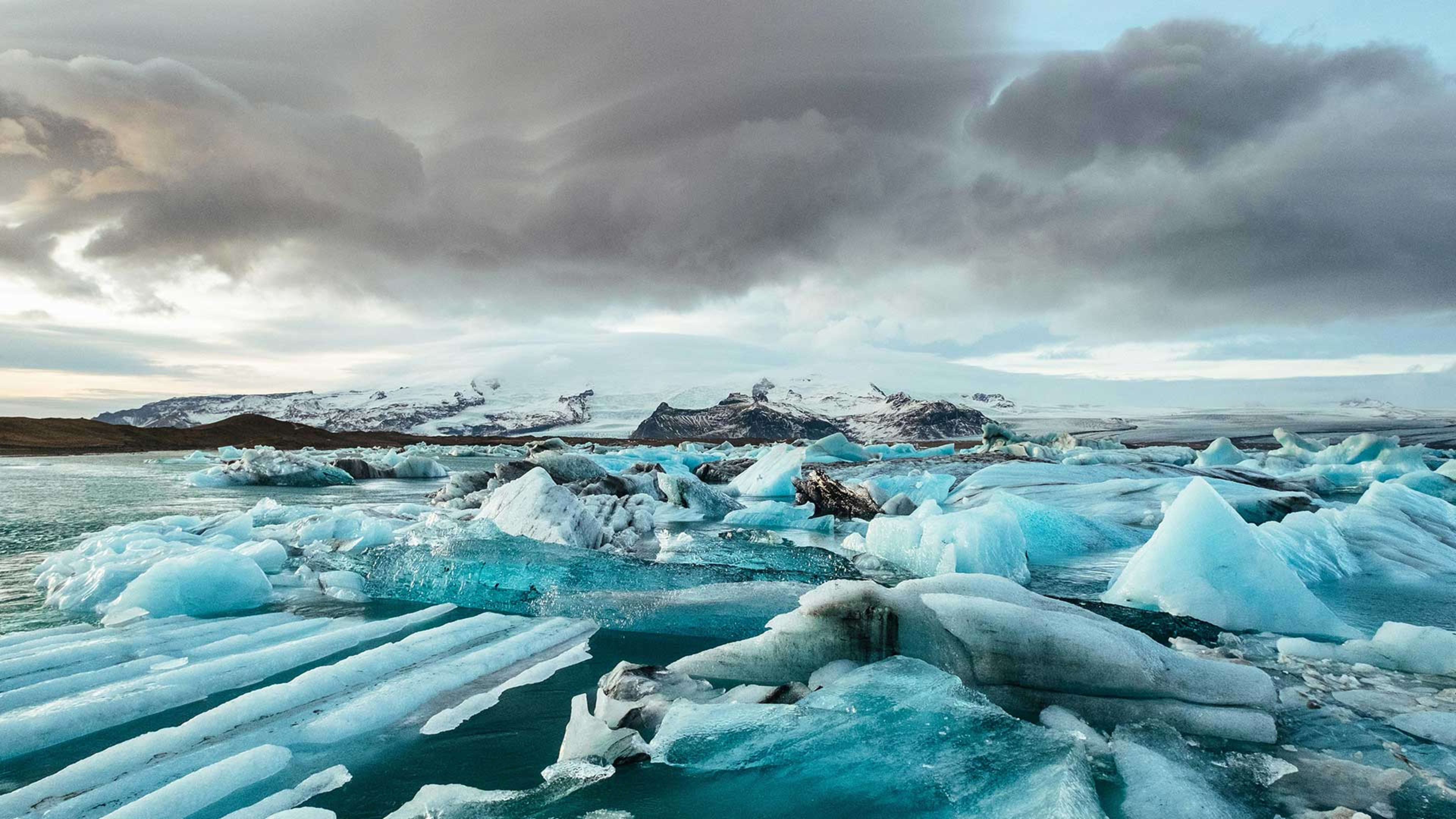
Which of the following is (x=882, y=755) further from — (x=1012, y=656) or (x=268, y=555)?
(x=268, y=555)

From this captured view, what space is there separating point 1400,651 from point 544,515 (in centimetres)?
589

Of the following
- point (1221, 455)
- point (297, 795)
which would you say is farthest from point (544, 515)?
point (1221, 455)

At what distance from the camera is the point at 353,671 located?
272 cm

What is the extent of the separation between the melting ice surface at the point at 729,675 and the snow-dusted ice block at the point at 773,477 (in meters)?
6.73

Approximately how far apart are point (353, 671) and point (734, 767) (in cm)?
170

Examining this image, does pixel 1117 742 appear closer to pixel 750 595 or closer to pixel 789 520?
pixel 750 595

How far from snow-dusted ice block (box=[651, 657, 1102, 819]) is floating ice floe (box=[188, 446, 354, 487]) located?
16.8 m

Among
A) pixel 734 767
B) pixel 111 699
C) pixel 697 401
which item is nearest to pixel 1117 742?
pixel 734 767

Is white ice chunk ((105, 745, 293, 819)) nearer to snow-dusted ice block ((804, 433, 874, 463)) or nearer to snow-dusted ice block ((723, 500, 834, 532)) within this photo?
snow-dusted ice block ((723, 500, 834, 532))

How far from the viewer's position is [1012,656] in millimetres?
2508

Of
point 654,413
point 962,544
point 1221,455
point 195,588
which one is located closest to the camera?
point 195,588

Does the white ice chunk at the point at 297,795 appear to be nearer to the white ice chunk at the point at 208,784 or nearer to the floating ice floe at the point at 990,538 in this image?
the white ice chunk at the point at 208,784

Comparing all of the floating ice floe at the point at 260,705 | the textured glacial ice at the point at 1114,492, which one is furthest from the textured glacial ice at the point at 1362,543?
the floating ice floe at the point at 260,705

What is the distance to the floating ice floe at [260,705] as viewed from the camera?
5.97 feet
